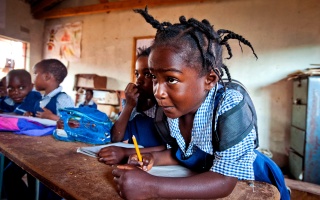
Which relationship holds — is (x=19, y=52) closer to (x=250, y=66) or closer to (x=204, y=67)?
(x=250, y=66)

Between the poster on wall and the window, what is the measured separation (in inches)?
22.3

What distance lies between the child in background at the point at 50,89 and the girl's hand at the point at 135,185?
1.41 m

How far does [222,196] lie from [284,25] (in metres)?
3.70

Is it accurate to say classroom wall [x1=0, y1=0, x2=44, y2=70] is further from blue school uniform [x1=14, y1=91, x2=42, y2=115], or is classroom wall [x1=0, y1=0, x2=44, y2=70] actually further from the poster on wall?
blue school uniform [x1=14, y1=91, x2=42, y2=115]

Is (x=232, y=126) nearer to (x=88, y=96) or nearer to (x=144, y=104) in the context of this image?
(x=144, y=104)

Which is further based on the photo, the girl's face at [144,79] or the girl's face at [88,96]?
the girl's face at [88,96]

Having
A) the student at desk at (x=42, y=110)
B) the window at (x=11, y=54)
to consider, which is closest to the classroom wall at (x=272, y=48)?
the student at desk at (x=42, y=110)

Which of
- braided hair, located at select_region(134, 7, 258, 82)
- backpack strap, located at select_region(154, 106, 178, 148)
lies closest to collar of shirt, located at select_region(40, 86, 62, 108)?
backpack strap, located at select_region(154, 106, 178, 148)

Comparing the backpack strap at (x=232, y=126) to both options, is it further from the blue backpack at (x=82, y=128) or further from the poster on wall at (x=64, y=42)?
the poster on wall at (x=64, y=42)

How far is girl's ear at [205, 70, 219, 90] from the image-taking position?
0.78m

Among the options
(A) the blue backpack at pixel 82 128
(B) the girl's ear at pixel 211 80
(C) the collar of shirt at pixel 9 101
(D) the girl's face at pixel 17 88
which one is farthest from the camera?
(C) the collar of shirt at pixel 9 101

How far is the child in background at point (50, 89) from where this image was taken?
1.92 metres

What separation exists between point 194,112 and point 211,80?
14 centimetres

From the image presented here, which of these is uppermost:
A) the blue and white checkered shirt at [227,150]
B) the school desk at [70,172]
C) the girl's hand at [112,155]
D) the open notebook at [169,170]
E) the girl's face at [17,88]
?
the girl's face at [17,88]
